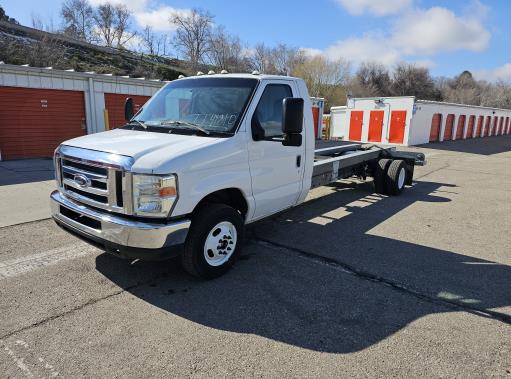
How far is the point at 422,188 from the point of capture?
10258 millimetres

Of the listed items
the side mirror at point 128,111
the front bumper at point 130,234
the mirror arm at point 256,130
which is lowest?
the front bumper at point 130,234

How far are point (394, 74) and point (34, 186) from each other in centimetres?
7879

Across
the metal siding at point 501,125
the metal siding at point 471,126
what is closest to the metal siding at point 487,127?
the metal siding at point 471,126

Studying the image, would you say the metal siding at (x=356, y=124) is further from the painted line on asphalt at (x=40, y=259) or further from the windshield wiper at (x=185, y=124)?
the painted line on asphalt at (x=40, y=259)

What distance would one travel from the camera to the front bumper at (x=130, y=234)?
3523mm

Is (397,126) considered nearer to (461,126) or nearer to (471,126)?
(461,126)

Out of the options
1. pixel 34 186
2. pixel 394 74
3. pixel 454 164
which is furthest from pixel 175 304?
pixel 394 74

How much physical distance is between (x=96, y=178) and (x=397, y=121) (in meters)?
25.6

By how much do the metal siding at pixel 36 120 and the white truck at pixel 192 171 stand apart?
11788 mm

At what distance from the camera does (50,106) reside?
15.1 metres

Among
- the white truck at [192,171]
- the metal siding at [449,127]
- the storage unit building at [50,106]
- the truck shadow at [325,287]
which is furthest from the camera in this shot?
the metal siding at [449,127]

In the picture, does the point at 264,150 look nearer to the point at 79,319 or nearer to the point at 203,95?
the point at 203,95

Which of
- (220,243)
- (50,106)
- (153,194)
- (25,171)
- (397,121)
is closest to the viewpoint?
(153,194)

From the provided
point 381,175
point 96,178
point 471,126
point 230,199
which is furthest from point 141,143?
point 471,126
